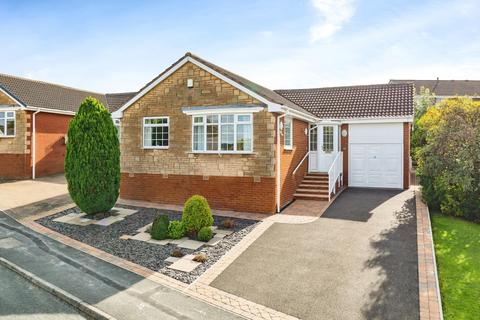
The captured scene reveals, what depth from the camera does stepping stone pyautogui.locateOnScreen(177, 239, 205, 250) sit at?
9.48 m

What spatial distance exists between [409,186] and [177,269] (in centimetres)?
1358

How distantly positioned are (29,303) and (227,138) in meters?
8.81

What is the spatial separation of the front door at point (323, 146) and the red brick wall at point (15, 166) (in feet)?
58.0

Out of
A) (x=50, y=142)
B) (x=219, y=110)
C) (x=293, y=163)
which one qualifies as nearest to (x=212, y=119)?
(x=219, y=110)

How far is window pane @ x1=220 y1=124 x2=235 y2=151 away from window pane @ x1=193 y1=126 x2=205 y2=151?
3.02ft

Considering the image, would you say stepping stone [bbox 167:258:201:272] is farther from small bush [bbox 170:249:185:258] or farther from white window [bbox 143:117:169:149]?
white window [bbox 143:117:169:149]

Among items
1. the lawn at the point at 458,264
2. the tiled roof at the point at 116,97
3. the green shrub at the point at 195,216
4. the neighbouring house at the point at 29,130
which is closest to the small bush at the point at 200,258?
the green shrub at the point at 195,216

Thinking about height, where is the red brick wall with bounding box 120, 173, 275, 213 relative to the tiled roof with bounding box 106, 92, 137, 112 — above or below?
below

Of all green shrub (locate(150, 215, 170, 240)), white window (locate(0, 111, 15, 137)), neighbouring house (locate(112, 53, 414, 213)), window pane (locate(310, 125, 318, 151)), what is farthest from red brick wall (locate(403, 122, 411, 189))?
white window (locate(0, 111, 15, 137))

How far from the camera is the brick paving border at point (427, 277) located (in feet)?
19.5

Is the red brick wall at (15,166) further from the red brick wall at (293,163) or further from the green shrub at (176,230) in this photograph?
the red brick wall at (293,163)

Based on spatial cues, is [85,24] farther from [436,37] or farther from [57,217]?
[436,37]

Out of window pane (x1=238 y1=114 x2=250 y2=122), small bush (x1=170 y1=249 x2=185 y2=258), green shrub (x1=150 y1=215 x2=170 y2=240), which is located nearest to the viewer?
small bush (x1=170 y1=249 x2=185 y2=258)

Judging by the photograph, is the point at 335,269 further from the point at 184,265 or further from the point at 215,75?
the point at 215,75
